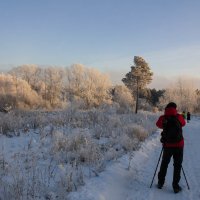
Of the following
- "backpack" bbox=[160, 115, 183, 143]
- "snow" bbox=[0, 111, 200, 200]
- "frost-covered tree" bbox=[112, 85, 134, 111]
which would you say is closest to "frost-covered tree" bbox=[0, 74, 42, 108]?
"frost-covered tree" bbox=[112, 85, 134, 111]

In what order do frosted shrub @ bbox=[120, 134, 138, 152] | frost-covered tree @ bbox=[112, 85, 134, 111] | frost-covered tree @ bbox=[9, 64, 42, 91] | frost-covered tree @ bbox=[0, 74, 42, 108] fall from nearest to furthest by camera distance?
1. frosted shrub @ bbox=[120, 134, 138, 152]
2. frost-covered tree @ bbox=[0, 74, 42, 108]
3. frost-covered tree @ bbox=[112, 85, 134, 111]
4. frost-covered tree @ bbox=[9, 64, 42, 91]

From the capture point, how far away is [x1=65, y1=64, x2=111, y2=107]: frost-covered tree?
255ft

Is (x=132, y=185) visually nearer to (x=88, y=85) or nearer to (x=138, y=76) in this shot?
(x=138, y=76)

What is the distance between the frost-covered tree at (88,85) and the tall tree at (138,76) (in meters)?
7.27

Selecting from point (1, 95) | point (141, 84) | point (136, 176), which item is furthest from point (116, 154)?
point (141, 84)

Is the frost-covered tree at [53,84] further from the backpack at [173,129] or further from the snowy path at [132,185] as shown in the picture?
the backpack at [173,129]

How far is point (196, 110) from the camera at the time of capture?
9531cm

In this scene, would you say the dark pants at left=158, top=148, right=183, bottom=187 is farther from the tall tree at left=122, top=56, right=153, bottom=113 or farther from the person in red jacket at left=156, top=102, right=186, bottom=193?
the tall tree at left=122, top=56, right=153, bottom=113

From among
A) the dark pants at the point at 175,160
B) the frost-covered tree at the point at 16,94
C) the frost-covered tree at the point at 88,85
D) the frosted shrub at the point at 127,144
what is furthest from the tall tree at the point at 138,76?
the dark pants at the point at 175,160

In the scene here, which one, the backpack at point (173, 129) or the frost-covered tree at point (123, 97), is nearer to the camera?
the backpack at point (173, 129)

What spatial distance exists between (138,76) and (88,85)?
1516cm

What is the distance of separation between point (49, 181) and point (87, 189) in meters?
0.80

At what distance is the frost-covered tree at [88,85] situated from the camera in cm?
7784

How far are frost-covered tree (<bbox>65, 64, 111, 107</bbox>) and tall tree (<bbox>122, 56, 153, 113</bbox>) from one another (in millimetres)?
7273
